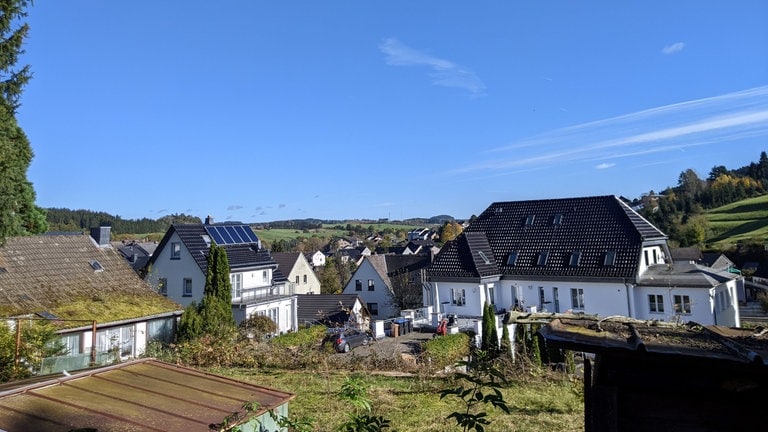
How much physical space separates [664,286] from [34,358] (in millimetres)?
26950

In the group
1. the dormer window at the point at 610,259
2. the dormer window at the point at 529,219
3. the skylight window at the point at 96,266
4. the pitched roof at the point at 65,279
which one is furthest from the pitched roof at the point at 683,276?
the skylight window at the point at 96,266

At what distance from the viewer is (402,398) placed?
10.7 m

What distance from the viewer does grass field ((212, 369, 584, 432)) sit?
8750mm

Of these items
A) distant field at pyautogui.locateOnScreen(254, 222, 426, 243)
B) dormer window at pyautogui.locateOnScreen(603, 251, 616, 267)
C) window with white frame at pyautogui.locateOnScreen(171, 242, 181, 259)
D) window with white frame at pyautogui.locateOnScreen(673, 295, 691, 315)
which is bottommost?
window with white frame at pyautogui.locateOnScreen(673, 295, 691, 315)

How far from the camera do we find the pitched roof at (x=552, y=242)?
2766cm

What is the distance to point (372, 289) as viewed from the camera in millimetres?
44500

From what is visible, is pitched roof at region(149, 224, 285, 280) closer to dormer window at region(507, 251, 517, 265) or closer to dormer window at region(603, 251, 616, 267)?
dormer window at region(507, 251, 517, 265)

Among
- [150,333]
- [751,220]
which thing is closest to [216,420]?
[150,333]

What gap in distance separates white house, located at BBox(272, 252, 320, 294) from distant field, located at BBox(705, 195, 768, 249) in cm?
5636

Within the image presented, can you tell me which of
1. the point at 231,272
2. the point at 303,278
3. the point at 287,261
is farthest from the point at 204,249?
the point at 303,278

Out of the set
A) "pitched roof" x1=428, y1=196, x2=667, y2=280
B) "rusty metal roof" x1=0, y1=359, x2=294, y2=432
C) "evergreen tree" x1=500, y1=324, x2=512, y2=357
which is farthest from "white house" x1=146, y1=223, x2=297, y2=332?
"rusty metal roof" x1=0, y1=359, x2=294, y2=432

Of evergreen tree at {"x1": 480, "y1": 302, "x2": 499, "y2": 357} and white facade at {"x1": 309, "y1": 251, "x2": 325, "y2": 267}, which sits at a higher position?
white facade at {"x1": 309, "y1": 251, "x2": 325, "y2": 267}

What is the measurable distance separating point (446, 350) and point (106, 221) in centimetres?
8043

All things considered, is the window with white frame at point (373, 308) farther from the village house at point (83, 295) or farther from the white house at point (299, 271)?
the village house at point (83, 295)
